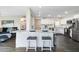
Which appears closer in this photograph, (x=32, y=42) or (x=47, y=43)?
(x=32, y=42)

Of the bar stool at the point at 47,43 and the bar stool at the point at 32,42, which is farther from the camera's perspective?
the bar stool at the point at 47,43

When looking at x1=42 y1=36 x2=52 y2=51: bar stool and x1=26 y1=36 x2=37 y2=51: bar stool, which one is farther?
x1=42 y1=36 x2=52 y2=51: bar stool

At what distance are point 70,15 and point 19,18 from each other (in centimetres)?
209

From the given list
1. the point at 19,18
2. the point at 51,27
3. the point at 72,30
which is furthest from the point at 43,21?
the point at 72,30

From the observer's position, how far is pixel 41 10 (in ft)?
15.6

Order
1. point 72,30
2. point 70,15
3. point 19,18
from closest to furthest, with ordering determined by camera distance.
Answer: point 19,18 < point 70,15 < point 72,30
